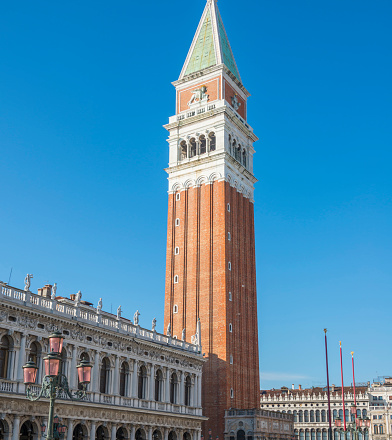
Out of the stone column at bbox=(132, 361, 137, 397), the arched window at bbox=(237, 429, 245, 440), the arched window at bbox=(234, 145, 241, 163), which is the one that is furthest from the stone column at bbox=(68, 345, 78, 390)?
the arched window at bbox=(234, 145, 241, 163)

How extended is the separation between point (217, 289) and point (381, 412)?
165 feet

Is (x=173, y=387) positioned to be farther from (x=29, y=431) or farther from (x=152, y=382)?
(x=29, y=431)

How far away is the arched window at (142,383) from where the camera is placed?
45487 millimetres

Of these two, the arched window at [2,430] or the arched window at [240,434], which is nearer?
the arched window at [2,430]

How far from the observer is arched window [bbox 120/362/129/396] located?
43.6 m

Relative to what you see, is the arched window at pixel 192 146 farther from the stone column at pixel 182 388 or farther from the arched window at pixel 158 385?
the arched window at pixel 158 385

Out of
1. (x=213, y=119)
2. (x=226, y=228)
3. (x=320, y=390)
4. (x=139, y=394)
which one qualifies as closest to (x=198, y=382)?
(x=139, y=394)

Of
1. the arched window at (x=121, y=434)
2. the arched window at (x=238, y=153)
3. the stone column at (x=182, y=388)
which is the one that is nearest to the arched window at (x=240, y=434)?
the stone column at (x=182, y=388)

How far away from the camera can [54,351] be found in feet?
60.1

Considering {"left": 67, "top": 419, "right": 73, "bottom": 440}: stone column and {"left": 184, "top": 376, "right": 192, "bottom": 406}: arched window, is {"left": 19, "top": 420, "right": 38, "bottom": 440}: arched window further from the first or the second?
{"left": 184, "top": 376, "right": 192, "bottom": 406}: arched window

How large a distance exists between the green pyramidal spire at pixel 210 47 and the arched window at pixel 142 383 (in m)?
38.2

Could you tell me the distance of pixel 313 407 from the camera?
9462 centimetres

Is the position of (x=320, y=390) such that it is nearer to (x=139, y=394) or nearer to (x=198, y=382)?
(x=198, y=382)

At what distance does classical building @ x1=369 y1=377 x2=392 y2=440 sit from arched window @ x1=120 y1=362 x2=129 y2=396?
63946 mm
